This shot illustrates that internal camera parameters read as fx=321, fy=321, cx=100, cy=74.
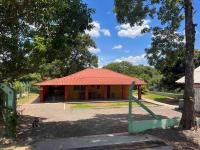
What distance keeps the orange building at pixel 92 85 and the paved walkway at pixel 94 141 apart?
2420 centimetres

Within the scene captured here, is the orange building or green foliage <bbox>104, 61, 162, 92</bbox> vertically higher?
green foliage <bbox>104, 61, 162, 92</bbox>

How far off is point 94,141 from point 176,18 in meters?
8.36

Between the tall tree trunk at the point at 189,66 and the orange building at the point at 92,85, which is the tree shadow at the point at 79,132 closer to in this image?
the tall tree trunk at the point at 189,66

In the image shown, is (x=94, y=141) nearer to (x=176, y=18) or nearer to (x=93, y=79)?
(x=176, y=18)

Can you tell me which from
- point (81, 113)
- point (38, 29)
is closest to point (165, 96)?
point (81, 113)

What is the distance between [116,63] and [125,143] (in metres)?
104

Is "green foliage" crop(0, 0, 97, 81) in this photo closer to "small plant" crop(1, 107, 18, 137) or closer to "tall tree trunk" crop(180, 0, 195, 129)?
"small plant" crop(1, 107, 18, 137)

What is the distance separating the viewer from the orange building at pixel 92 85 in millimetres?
38969

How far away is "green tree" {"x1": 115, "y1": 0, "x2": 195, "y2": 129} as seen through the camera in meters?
16.3

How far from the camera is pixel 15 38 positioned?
14258 mm

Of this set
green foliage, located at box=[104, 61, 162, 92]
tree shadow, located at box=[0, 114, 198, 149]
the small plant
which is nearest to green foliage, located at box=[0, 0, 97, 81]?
the small plant

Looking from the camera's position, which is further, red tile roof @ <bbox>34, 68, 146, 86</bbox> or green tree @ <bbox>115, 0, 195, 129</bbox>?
red tile roof @ <bbox>34, 68, 146, 86</bbox>

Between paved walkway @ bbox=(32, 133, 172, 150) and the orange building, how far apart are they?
2420 cm

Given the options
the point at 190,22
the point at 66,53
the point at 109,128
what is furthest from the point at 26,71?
the point at 190,22
